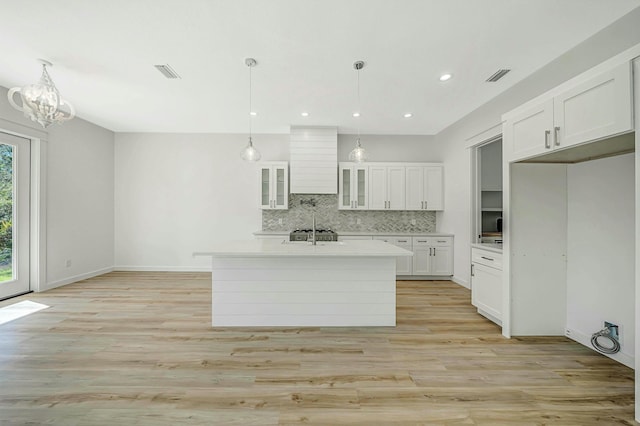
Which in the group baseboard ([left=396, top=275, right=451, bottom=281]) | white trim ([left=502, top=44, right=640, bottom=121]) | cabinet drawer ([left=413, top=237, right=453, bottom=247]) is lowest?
baseboard ([left=396, top=275, right=451, bottom=281])

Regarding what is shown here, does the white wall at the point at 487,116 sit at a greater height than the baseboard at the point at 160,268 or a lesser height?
greater

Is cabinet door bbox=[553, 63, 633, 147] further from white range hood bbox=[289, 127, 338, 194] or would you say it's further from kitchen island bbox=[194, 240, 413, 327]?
white range hood bbox=[289, 127, 338, 194]

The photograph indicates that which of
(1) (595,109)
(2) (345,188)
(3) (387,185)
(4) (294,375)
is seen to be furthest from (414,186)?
(4) (294,375)

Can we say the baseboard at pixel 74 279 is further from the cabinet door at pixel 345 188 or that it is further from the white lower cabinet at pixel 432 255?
the white lower cabinet at pixel 432 255

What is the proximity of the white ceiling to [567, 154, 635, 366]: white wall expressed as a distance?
127cm

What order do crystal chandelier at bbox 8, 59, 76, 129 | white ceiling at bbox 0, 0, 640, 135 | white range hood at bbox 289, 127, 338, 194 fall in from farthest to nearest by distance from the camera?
1. white range hood at bbox 289, 127, 338, 194
2. crystal chandelier at bbox 8, 59, 76, 129
3. white ceiling at bbox 0, 0, 640, 135

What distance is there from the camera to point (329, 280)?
3.03 m

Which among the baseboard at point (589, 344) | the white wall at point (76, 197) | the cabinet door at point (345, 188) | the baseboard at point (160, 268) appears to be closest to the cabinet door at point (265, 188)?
the cabinet door at point (345, 188)

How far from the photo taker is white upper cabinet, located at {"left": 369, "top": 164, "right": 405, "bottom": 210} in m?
5.37

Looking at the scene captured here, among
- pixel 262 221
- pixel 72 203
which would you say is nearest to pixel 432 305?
pixel 262 221

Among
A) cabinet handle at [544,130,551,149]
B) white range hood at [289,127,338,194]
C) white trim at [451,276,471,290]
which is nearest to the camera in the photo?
cabinet handle at [544,130,551,149]

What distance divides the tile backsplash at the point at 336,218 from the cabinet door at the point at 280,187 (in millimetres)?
271

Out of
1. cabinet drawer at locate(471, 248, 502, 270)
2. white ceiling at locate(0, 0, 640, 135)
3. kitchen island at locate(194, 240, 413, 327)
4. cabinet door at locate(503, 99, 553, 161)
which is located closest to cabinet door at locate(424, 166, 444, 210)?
white ceiling at locate(0, 0, 640, 135)

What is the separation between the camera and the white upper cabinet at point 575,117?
5.70 ft
